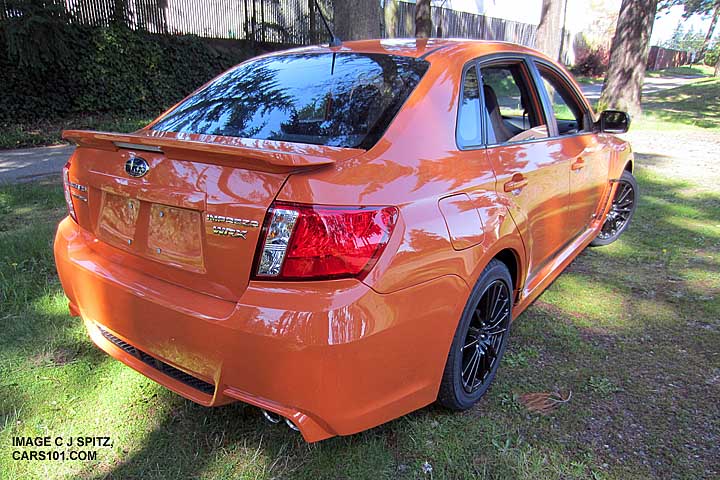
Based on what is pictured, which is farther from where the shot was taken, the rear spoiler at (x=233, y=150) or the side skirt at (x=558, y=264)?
the side skirt at (x=558, y=264)

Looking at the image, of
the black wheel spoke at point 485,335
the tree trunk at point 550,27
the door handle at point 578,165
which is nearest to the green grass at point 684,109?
the tree trunk at point 550,27

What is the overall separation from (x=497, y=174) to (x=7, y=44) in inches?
428

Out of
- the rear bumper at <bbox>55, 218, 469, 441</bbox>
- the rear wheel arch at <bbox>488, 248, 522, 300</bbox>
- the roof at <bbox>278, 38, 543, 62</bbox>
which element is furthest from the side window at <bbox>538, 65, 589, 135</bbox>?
the rear bumper at <bbox>55, 218, 469, 441</bbox>

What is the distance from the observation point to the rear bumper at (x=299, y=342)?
1677 mm

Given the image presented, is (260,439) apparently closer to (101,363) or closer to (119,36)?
(101,363)

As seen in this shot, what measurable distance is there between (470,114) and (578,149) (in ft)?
4.50

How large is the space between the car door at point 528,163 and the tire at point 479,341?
1.02 ft

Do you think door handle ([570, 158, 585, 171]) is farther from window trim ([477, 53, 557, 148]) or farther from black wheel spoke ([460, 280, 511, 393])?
black wheel spoke ([460, 280, 511, 393])

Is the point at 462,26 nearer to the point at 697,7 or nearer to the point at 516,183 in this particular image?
→ the point at 516,183

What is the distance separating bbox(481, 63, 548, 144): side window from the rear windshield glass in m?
0.53

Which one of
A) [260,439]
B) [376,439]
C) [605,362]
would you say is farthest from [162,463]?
[605,362]

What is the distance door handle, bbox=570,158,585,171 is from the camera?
10.8 ft

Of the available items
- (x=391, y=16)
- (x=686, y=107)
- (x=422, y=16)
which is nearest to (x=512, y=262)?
(x=422, y=16)

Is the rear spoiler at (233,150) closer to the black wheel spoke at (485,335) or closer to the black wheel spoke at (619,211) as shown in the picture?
the black wheel spoke at (485,335)
